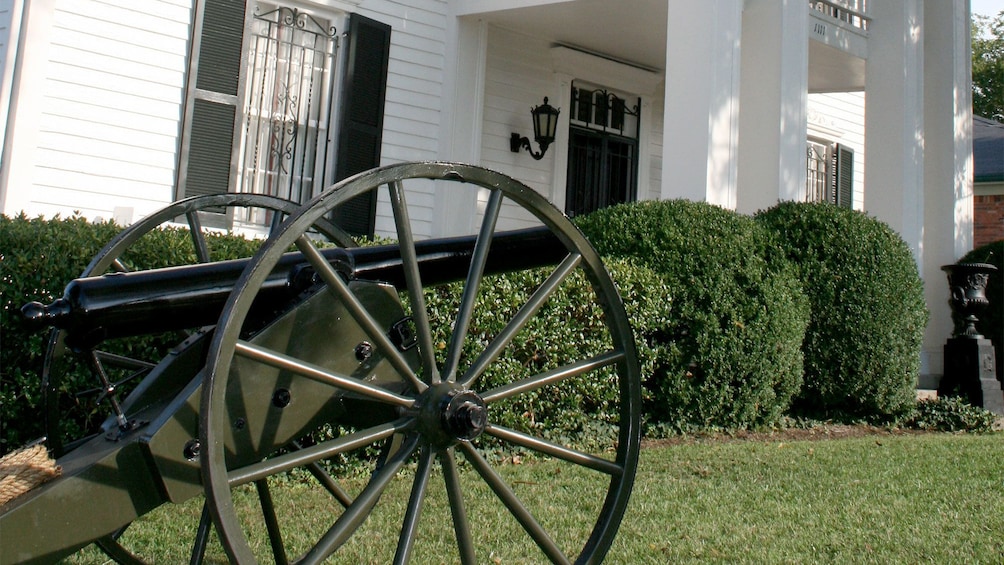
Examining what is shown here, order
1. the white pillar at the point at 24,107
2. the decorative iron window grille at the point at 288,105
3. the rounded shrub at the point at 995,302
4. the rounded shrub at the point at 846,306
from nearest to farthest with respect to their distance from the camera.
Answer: the white pillar at the point at 24,107 → the rounded shrub at the point at 846,306 → the decorative iron window grille at the point at 288,105 → the rounded shrub at the point at 995,302

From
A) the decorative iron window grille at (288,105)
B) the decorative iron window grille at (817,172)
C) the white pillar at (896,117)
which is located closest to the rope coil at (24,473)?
the decorative iron window grille at (288,105)

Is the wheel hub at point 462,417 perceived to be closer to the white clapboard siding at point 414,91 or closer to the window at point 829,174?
the white clapboard siding at point 414,91

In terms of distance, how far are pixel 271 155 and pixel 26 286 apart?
14.7 ft

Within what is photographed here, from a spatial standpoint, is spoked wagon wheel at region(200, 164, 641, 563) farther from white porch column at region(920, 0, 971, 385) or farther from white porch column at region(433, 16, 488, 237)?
white porch column at region(920, 0, 971, 385)

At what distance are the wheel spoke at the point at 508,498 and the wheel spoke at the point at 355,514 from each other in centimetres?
20

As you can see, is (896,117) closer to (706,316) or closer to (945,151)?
(945,151)

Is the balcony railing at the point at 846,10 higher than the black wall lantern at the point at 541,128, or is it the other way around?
the balcony railing at the point at 846,10

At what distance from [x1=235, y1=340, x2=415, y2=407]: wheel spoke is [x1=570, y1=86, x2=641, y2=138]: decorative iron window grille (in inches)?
402

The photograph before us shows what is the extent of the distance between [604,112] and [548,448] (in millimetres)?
10446

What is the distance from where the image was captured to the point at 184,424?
245 centimetres

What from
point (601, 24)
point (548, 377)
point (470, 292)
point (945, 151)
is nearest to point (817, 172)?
point (945, 151)

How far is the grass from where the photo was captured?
4.14 meters

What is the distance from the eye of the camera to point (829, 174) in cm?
1521

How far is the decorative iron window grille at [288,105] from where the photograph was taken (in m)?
9.16
